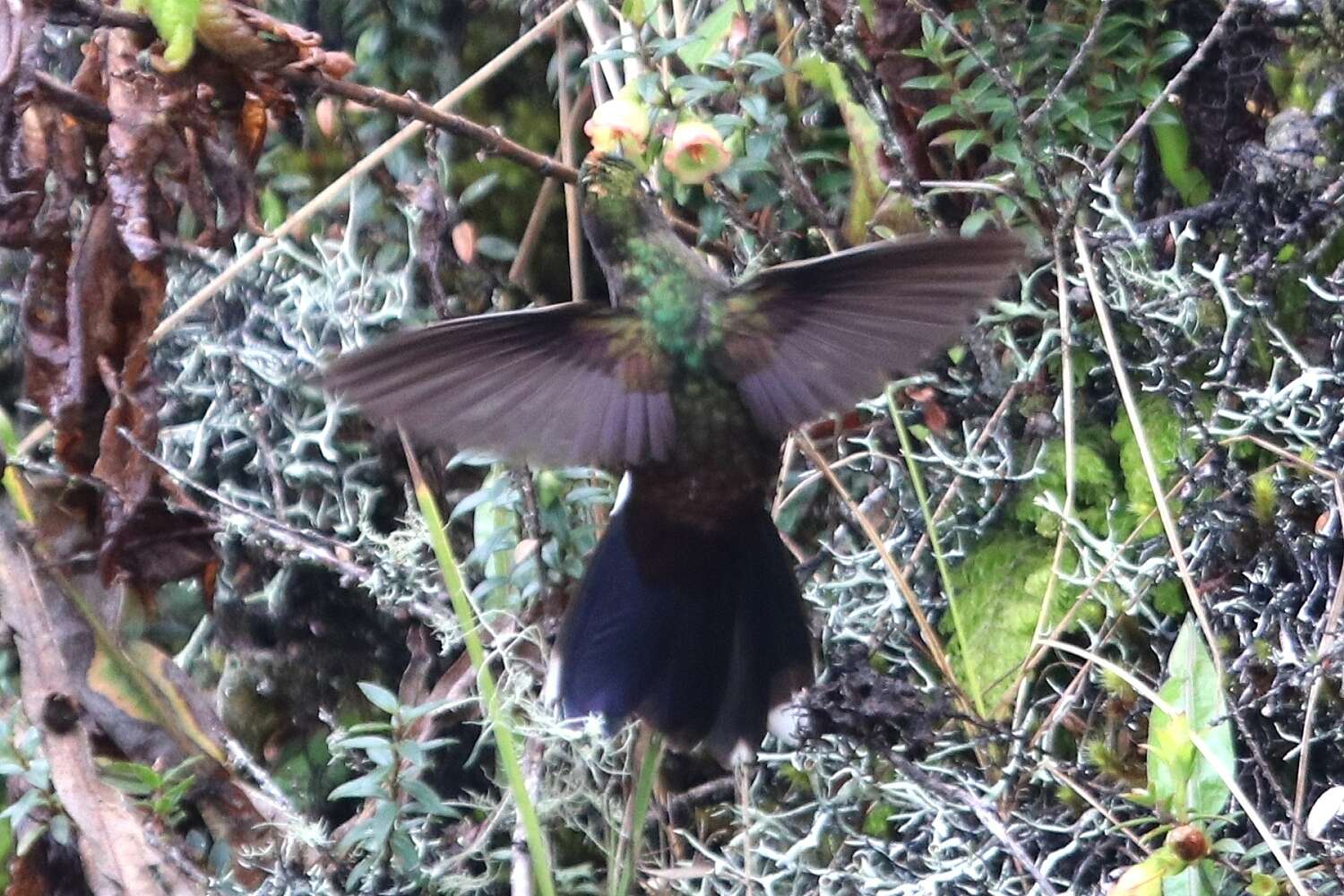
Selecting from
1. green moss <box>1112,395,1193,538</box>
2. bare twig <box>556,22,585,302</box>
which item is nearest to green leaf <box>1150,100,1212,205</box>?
green moss <box>1112,395,1193,538</box>

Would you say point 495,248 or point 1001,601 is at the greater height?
point 495,248

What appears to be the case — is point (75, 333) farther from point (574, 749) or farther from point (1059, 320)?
point (1059, 320)

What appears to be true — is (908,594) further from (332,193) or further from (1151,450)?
(332,193)

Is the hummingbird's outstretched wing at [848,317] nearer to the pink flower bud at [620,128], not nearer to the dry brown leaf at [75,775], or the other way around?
the pink flower bud at [620,128]

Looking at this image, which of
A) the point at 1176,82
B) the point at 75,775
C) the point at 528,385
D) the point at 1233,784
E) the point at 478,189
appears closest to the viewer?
the point at 1233,784

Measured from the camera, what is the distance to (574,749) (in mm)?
1532

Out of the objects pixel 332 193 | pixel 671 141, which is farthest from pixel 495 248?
pixel 671 141

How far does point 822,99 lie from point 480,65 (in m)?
0.42

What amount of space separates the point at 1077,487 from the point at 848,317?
0.39m

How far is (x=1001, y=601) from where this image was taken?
→ 62.1 inches

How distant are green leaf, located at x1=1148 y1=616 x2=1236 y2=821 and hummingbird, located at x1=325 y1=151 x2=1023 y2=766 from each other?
0.32 meters

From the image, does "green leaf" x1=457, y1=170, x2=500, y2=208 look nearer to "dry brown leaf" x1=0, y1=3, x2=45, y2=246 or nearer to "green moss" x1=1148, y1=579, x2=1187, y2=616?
"dry brown leaf" x1=0, y1=3, x2=45, y2=246

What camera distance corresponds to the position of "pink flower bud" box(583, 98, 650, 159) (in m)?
1.55

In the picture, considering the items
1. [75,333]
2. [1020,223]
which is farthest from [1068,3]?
[75,333]
